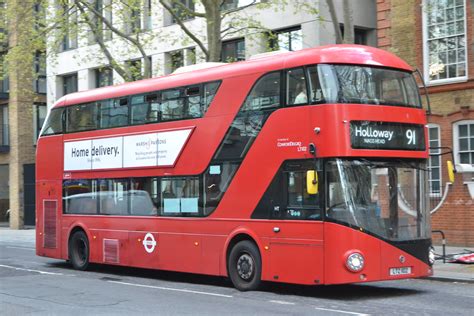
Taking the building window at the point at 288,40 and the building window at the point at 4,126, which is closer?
the building window at the point at 288,40

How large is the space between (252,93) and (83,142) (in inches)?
235

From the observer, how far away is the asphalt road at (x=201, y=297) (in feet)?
35.4

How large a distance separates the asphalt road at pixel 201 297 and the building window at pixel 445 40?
8.67 metres

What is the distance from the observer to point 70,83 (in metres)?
38.8

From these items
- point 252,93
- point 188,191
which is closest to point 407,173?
point 252,93

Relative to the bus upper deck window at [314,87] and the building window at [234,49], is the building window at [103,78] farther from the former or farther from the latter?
the bus upper deck window at [314,87]

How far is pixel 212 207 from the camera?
13875mm

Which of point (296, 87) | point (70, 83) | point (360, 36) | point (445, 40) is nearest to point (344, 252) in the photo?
point (296, 87)

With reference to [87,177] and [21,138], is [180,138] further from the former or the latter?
[21,138]

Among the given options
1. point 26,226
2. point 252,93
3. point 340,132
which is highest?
point 252,93

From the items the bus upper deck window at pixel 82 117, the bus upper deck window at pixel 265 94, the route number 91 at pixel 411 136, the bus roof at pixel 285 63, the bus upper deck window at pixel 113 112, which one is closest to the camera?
the bus roof at pixel 285 63

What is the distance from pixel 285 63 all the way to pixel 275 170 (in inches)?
74.2

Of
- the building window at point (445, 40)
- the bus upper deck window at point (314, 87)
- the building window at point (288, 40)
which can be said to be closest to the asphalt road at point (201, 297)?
the bus upper deck window at point (314, 87)

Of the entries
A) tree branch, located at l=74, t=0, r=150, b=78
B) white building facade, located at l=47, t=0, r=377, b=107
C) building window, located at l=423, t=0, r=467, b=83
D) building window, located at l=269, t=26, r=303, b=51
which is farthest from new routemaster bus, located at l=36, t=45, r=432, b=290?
building window, located at l=269, t=26, r=303, b=51
